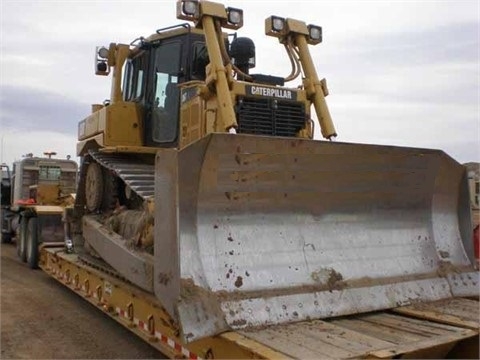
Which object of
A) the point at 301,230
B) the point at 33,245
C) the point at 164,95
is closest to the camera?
the point at 301,230

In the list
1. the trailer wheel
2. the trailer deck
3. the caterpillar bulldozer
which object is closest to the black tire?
the trailer wheel

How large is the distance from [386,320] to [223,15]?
10.9ft

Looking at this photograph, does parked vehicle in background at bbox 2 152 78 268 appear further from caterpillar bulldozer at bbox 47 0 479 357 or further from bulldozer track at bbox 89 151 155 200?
caterpillar bulldozer at bbox 47 0 479 357

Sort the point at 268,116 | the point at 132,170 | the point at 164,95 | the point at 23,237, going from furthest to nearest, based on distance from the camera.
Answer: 1. the point at 23,237
2. the point at 164,95
3. the point at 132,170
4. the point at 268,116

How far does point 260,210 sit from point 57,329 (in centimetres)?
323

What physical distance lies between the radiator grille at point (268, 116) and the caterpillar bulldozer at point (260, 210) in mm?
13

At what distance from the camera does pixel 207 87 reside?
5.05 m

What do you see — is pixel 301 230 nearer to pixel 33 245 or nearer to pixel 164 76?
pixel 164 76

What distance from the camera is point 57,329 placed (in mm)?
5852

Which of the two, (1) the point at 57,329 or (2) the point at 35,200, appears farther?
(2) the point at 35,200

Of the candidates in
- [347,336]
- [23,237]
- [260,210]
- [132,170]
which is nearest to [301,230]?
[260,210]

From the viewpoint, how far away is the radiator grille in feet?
16.0

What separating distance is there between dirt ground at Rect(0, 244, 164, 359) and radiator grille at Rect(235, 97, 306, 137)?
223 cm

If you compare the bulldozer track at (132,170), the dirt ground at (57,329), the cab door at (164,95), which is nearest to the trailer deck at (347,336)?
the dirt ground at (57,329)
